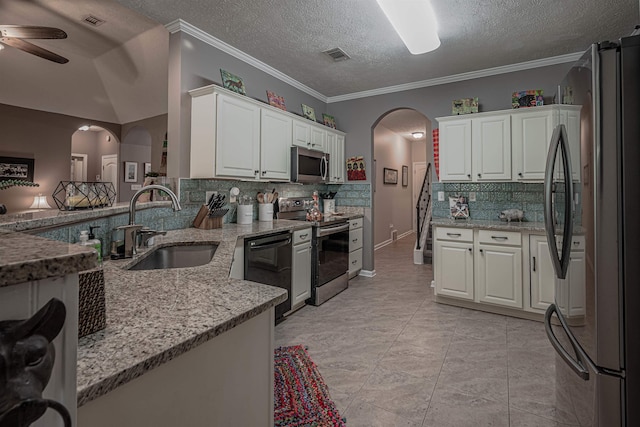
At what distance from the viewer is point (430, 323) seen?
9.85 feet

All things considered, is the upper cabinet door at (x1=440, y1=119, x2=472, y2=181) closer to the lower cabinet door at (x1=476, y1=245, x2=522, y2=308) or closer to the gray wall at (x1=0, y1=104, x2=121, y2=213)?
the lower cabinet door at (x1=476, y1=245, x2=522, y2=308)

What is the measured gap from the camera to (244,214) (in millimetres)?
3268

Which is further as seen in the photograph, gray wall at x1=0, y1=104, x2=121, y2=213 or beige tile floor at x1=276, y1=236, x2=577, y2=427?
gray wall at x1=0, y1=104, x2=121, y2=213

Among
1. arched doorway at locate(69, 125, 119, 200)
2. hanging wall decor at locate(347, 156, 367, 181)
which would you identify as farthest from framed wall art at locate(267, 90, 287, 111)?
arched doorway at locate(69, 125, 119, 200)

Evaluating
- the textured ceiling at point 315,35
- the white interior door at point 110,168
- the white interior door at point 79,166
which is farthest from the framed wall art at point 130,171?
the textured ceiling at point 315,35

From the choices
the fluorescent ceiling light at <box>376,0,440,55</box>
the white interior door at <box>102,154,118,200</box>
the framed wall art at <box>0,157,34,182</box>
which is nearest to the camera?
the fluorescent ceiling light at <box>376,0,440,55</box>

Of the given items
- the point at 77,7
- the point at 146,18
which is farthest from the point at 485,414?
the point at 77,7

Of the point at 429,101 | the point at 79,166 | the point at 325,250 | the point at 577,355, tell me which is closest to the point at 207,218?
the point at 325,250

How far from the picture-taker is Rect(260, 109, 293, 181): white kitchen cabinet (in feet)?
10.7

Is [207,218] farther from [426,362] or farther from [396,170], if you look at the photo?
[396,170]

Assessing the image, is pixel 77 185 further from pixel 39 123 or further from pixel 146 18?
pixel 39 123

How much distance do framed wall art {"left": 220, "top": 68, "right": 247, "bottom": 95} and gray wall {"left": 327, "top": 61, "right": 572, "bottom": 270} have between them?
6.30ft

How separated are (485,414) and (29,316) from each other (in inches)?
82.6

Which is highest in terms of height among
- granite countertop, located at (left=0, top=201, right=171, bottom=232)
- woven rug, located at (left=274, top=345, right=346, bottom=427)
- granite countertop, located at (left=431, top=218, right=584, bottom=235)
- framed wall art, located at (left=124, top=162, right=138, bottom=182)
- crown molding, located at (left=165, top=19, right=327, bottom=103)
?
crown molding, located at (left=165, top=19, right=327, bottom=103)
